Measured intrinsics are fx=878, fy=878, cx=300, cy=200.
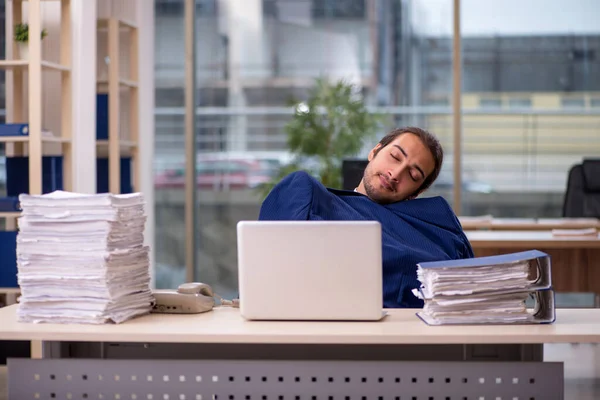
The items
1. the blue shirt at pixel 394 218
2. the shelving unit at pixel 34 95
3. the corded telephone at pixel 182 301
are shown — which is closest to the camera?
the corded telephone at pixel 182 301

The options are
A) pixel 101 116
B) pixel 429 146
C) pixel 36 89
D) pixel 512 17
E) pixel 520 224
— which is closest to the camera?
pixel 429 146

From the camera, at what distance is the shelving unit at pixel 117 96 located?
209 inches

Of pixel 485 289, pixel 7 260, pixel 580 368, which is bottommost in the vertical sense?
pixel 580 368

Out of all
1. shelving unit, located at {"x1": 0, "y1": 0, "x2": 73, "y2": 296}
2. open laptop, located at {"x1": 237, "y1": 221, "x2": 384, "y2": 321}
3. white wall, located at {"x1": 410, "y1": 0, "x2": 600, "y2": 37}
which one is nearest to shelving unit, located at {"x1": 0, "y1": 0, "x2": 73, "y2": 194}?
shelving unit, located at {"x1": 0, "y1": 0, "x2": 73, "y2": 296}

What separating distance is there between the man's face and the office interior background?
12.3 ft

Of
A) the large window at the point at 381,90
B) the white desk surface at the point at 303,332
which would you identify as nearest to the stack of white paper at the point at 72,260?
the white desk surface at the point at 303,332

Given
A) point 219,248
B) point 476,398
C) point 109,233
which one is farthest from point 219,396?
point 219,248

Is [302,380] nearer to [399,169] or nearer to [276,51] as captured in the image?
[399,169]

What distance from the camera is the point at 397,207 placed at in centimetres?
253

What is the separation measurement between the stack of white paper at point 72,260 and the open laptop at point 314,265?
0.30 m

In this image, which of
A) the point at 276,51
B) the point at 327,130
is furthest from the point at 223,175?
the point at 276,51

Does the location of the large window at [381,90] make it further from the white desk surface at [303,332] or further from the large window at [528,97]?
the white desk surface at [303,332]

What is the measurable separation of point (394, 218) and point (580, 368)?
6.68ft

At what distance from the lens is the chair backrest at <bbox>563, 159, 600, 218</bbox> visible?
214 inches
